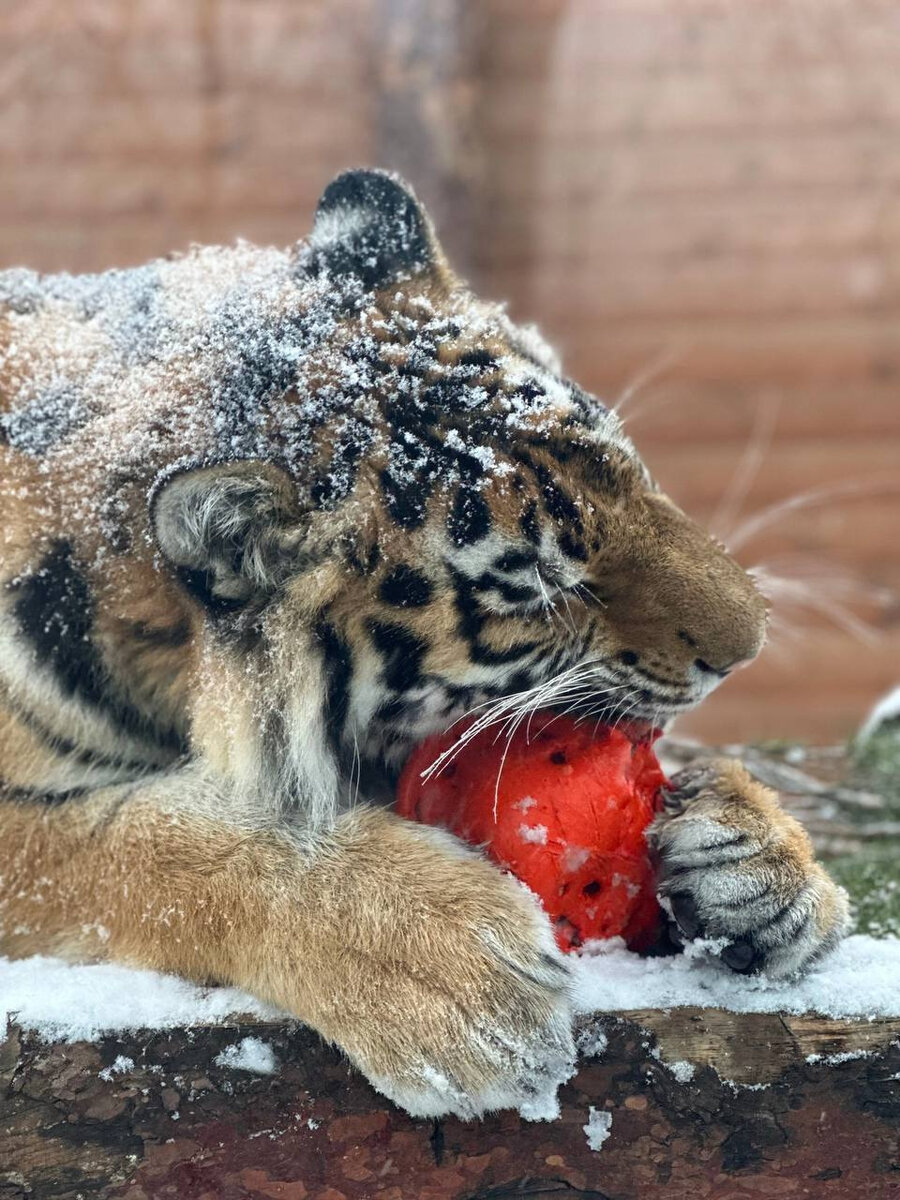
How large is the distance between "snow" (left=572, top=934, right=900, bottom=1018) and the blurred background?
8.99 feet

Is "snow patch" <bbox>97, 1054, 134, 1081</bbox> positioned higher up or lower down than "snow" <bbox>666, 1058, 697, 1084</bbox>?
lower down

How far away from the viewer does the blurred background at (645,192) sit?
398 cm

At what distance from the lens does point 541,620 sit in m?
1.25

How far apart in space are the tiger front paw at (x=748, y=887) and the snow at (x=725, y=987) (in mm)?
18

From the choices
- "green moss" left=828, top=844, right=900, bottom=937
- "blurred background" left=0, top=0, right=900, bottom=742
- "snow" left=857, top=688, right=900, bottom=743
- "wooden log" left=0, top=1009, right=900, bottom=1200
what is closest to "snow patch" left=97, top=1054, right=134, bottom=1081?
"wooden log" left=0, top=1009, right=900, bottom=1200

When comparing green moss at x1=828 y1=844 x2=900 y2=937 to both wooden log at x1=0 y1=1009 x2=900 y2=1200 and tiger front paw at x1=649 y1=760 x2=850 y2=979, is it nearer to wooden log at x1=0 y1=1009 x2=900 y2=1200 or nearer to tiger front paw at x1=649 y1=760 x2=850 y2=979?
tiger front paw at x1=649 y1=760 x2=850 y2=979

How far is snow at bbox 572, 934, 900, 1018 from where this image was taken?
1090 millimetres

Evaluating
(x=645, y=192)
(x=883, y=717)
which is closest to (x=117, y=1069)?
(x=883, y=717)

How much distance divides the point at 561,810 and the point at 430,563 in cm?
28

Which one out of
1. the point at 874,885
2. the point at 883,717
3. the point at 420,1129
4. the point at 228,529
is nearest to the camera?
the point at 420,1129

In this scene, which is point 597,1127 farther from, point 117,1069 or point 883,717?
point 883,717

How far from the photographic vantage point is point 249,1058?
1.04 metres

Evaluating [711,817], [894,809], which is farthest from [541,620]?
[894,809]

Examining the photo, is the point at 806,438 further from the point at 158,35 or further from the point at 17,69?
the point at 17,69
